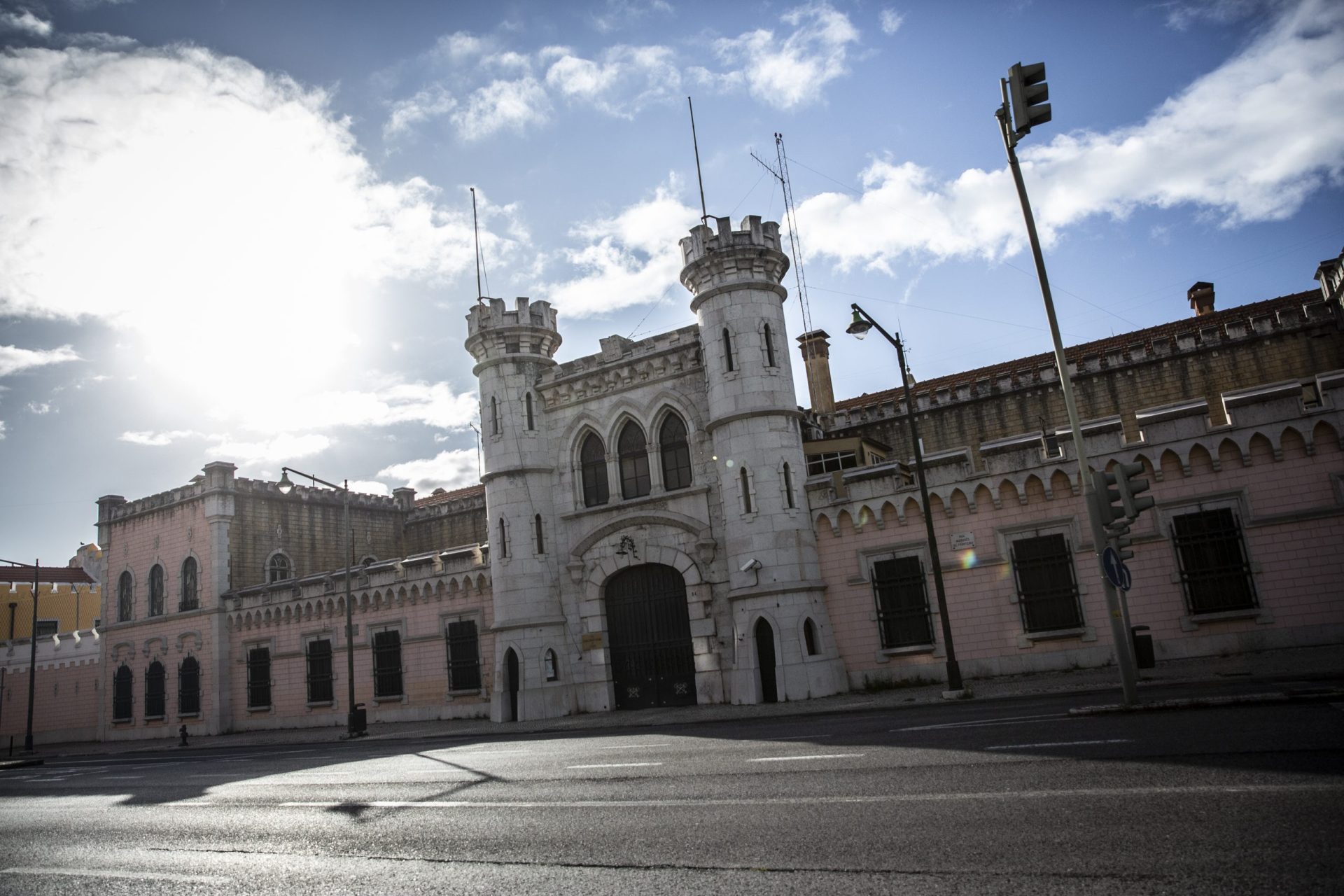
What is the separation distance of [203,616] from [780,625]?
2426cm

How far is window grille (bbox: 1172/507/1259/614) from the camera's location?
17.4m

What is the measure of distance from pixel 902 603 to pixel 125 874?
54.9 feet

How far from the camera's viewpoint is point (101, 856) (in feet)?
28.0

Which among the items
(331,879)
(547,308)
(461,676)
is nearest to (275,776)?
(331,879)

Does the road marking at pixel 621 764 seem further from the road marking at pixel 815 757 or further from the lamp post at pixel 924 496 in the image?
the lamp post at pixel 924 496

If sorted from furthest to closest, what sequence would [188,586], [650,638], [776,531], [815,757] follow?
[188,586], [650,638], [776,531], [815,757]

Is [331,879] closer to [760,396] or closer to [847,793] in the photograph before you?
[847,793]

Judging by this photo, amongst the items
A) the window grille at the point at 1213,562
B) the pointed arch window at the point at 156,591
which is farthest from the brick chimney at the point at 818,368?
the pointed arch window at the point at 156,591

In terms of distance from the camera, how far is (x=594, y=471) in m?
25.2

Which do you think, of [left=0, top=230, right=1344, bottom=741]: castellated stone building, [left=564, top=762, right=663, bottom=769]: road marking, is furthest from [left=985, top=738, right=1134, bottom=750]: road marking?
[left=0, top=230, right=1344, bottom=741]: castellated stone building

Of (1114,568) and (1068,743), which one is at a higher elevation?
(1114,568)

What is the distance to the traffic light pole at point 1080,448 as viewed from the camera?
11.8 meters

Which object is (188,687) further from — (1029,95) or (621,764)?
(1029,95)

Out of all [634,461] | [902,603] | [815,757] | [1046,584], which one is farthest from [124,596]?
[815,757]
